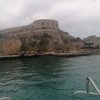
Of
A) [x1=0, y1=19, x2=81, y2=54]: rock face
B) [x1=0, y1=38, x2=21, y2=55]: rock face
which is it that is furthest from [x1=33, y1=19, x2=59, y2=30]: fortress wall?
[x1=0, y1=38, x2=21, y2=55]: rock face

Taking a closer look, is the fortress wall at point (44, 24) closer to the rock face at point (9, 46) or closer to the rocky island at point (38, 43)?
the rocky island at point (38, 43)

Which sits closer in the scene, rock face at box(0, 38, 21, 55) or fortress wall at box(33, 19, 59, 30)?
rock face at box(0, 38, 21, 55)

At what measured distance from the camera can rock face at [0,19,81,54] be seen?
134 metres

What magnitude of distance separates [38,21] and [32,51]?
2299 inches

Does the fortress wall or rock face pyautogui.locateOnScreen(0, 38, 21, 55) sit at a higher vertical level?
the fortress wall

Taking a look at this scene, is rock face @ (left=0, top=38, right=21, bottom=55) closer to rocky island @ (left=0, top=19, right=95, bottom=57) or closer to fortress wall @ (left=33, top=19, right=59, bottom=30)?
rocky island @ (left=0, top=19, right=95, bottom=57)

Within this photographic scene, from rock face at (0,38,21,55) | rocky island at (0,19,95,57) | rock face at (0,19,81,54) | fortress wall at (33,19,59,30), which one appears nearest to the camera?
rock face at (0,38,21,55)

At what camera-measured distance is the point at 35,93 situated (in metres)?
A: 26.8

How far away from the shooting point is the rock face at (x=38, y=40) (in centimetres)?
13412

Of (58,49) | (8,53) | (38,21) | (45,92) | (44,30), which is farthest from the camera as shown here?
(38,21)

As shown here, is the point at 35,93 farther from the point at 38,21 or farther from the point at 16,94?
the point at 38,21

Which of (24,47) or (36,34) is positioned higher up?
(36,34)

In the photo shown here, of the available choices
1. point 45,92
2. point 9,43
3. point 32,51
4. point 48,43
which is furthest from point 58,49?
point 45,92

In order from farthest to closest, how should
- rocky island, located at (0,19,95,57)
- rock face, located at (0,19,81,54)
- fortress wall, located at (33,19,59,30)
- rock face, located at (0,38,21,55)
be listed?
fortress wall, located at (33,19,59,30), rock face, located at (0,19,81,54), rocky island, located at (0,19,95,57), rock face, located at (0,38,21,55)
